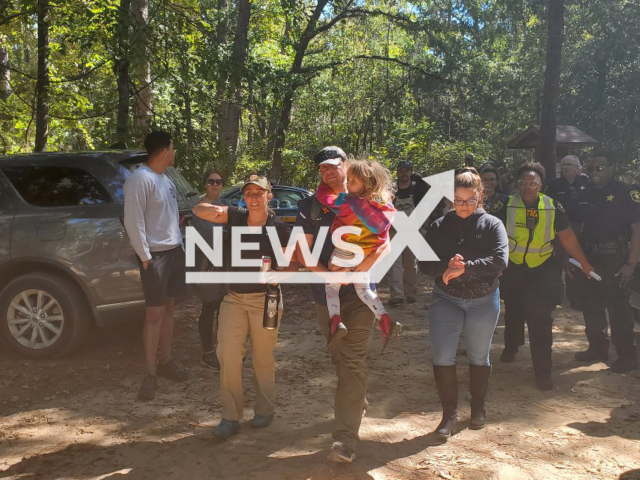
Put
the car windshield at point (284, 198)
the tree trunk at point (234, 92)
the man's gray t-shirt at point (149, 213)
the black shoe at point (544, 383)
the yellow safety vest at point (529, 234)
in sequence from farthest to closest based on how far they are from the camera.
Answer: the car windshield at point (284, 198) → the tree trunk at point (234, 92) → the yellow safety vest at point (529, 234) → the black shoe at point (544, 383) → the man's gray t-shirt at point (149, 213)

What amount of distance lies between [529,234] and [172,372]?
3.44 m

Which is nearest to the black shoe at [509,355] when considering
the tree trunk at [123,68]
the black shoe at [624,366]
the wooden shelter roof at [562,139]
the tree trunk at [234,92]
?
the black shoe at [624,366]

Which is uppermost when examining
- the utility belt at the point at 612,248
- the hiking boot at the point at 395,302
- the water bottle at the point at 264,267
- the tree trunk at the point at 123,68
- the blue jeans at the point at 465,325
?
the tree trunk at the point at 123,68

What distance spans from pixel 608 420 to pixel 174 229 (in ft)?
12.6

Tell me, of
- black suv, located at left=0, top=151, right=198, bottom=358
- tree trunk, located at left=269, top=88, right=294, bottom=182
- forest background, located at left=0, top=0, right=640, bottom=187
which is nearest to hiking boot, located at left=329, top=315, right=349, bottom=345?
forest background, located at left=0, top=0, right=640, bottom=187

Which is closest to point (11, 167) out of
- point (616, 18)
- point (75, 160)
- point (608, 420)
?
point (75, 160)

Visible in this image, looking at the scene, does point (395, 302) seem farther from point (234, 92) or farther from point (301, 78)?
point (301, 78)

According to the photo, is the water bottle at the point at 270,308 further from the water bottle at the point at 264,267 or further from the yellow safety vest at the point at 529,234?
the yellow safety vest at the point at 529,234

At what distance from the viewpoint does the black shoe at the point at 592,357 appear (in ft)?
21.1

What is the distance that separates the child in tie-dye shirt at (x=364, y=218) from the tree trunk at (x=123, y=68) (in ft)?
16.7

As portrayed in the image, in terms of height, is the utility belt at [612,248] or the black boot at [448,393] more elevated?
the utility belt at [612,248]

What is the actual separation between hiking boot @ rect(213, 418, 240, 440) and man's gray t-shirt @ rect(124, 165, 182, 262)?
157 cm

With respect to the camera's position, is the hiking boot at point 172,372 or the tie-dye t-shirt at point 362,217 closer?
the tie-dye t-shirt at point 362,217
